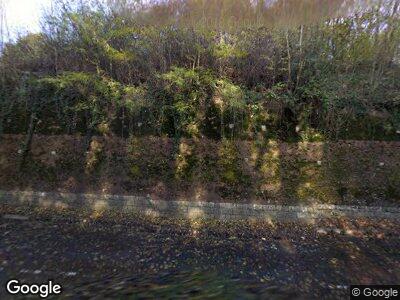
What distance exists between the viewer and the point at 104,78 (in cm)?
897

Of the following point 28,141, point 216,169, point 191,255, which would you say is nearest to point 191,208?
point 216,169

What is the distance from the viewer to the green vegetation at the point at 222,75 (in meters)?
8.75

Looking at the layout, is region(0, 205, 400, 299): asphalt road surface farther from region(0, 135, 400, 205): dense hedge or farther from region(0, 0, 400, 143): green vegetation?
region(0, 0, 400, 143): green vegetation

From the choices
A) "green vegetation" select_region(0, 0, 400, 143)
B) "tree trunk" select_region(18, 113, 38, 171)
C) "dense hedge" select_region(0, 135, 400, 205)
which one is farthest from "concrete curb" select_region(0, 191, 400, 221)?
"green vegetation" select_region(0, 0, 400, 143)

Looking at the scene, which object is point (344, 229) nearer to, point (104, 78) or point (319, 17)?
point (319, 17)

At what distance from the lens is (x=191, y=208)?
7.74m

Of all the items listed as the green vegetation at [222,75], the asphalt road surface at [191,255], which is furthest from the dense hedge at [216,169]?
the asphalt road surface at [191,255]

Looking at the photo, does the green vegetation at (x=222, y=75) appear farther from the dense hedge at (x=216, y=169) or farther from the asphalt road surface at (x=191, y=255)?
the asphalt road surface at (x=191, y=255)

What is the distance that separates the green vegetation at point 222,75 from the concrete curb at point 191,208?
2.03 metres

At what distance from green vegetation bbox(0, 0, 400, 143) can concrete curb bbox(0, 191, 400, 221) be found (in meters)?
2.03

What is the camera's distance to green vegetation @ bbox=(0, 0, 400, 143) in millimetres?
8750

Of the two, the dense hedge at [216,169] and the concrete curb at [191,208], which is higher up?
the dense hedge at [216,169]

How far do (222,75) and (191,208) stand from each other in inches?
152

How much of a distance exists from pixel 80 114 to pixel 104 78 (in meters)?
1.45
